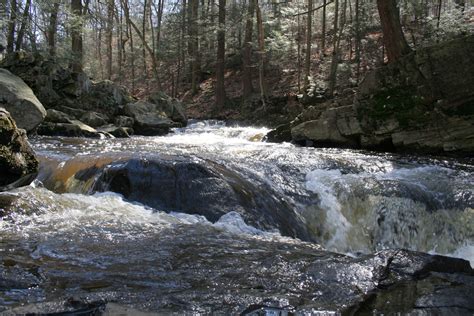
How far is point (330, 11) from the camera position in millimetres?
26078

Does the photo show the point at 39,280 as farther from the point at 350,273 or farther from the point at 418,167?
the point at 418,167

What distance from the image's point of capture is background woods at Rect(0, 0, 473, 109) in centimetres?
1520

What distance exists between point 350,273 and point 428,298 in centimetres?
61

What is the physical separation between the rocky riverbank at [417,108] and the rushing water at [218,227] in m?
1.02

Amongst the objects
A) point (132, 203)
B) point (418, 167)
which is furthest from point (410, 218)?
point (132, 203)

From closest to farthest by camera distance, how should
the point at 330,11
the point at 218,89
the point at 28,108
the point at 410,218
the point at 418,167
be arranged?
the point at 410,218
the point at 418,167
the point at 28,108
the point at 218,89
the point at 330,11

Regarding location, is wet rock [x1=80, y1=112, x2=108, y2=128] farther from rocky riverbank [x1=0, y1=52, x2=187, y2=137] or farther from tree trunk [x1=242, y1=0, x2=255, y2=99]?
tree trunk [x1=242, y1=0, x2=255, y2=99]

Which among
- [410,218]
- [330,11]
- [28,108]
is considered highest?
[330,11]

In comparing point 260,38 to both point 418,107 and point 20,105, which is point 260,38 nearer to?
point 418,107

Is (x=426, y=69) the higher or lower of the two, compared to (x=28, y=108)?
higher

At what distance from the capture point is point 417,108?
10828 millimetres

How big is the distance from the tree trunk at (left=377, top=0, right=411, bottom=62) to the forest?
0.04 meters

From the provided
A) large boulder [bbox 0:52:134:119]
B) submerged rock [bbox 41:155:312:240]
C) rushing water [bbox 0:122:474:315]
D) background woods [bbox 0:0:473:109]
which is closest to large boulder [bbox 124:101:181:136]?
large boulder [bbox 0:52:134:119]

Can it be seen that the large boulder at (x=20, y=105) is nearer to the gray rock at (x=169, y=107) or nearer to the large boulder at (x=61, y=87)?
the large boulder at (x=61, y=87)
